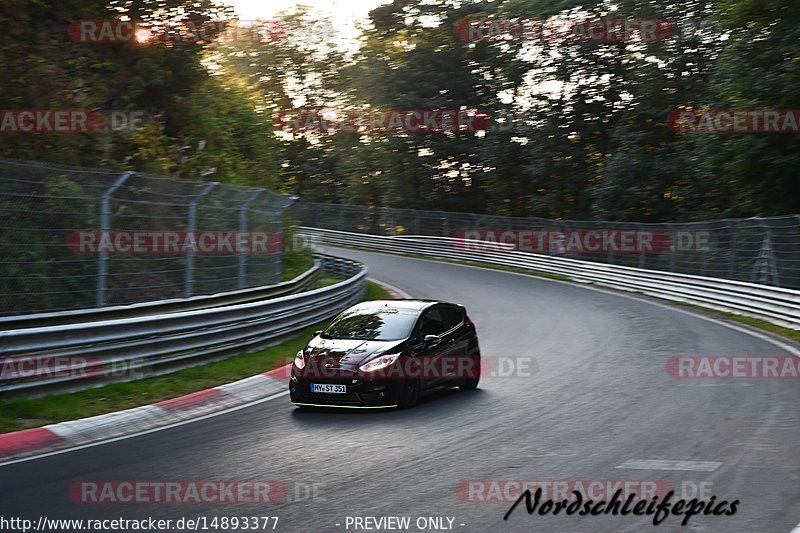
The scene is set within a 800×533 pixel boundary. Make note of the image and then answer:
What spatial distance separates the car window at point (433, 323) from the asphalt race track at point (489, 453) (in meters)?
0.91

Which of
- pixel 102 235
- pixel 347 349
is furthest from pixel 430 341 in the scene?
pixel 102 235

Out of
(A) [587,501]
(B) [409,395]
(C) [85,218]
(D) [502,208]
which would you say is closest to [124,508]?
(A) [587,501]

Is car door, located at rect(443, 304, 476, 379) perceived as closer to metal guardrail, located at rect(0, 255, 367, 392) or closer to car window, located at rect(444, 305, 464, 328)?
car window, located at rect(444, 305, 464, 328)

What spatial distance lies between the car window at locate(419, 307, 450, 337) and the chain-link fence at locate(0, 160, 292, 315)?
14.4ft

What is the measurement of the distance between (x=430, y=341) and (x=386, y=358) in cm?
93

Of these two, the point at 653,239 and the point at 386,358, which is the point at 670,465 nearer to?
the point at 386,358

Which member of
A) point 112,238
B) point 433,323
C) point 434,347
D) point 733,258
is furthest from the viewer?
point 733,258

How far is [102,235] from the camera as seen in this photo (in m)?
12.5

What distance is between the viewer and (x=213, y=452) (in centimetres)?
877

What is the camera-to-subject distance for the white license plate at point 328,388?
11.2 meters

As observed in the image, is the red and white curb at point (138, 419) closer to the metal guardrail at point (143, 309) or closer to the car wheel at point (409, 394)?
the metal guardrail at point (143, 309)

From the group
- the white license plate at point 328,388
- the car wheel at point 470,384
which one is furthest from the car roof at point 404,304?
the white license plate at point 328,388

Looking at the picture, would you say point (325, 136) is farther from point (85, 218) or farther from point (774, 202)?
point (85, 218)

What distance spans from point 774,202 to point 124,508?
29529 mm
